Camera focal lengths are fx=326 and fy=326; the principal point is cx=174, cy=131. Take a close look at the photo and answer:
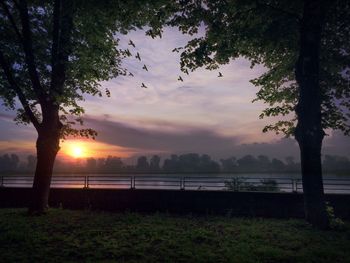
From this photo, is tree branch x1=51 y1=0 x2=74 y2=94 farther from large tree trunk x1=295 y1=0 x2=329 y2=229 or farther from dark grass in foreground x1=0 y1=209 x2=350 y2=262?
large tree trunk x1=295 y1=0 x2=329 y2=229

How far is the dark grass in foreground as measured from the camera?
331 inches

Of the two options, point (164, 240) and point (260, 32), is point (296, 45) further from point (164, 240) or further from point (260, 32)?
point (164, 240)

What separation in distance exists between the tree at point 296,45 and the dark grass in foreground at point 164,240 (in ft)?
7.95

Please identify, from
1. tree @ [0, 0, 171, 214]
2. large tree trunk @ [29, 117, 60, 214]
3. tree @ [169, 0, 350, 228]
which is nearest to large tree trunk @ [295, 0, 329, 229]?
tree @ [169, 0, 350, 228]

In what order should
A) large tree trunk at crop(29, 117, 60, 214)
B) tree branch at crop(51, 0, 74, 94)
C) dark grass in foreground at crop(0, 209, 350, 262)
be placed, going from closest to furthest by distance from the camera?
dark grass in foreground at crop(0, 209, 350, 262) < tree branch at crop(51, 0, 74, 94) < large tree trunk at crop(29, 117, 60, 214)

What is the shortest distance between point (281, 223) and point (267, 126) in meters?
5.91

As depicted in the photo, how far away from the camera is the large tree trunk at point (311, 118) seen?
1231 cm

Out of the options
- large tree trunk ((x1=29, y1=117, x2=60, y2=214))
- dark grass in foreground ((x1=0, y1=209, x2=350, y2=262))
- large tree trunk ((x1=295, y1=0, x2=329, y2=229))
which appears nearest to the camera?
dark grass in foreground ((x1=0, y1=209, x2=350, y2=262))

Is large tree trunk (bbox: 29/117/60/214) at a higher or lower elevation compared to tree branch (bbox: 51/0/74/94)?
lower

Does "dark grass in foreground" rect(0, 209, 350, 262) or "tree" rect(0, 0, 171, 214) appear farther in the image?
"tree" rect(0, 0, 171, 214)

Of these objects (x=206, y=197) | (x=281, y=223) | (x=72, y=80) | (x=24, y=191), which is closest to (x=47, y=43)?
(x=72, y=80)

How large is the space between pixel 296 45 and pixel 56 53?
35.3 ft

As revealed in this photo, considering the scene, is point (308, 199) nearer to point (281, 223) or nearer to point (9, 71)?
point (281, 223)

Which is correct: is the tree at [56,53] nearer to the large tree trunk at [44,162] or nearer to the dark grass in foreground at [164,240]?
the large tree trunk at [44,162]
